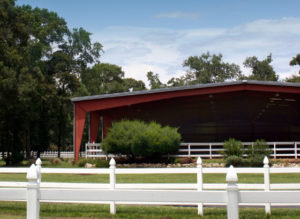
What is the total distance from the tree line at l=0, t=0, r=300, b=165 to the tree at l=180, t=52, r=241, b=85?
7.59 metres

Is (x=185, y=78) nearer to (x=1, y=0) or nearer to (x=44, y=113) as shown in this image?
(x=44, y=113)

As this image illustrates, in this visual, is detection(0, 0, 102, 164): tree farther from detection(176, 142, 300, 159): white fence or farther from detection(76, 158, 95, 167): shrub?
detection(176, 142, 300, 159): white fence

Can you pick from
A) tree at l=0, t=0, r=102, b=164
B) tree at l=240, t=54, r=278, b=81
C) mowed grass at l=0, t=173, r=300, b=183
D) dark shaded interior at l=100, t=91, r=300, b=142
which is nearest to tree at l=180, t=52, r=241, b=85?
tree at l=240, t=54, r=278, b=81

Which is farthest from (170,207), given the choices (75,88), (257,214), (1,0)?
(75,88)

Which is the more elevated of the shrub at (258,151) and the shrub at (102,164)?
the shrub at (258,151)

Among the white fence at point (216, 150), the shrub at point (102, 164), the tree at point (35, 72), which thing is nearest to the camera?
the shrub at point (102, 164)

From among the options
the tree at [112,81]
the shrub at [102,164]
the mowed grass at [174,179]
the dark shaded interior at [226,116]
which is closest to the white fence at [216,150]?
the dark shaded interior at [226,116]

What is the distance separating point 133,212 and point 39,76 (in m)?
40.0

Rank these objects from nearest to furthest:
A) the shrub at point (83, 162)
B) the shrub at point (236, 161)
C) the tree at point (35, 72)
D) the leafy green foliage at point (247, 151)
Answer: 1. the shrub at point (236, 161)
2. the leafy green foliage at point (247, 151)
3. the shrub at point (83, 162)
4. the tree at point (35, 72)

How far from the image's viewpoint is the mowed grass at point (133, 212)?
9.41 metres

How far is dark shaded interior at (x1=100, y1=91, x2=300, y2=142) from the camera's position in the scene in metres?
32.7

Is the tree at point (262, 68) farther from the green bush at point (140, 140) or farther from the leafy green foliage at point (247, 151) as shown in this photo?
the green bush at point (140, 140)

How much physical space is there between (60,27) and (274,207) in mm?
47840

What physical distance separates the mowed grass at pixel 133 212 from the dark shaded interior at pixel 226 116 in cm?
2137
